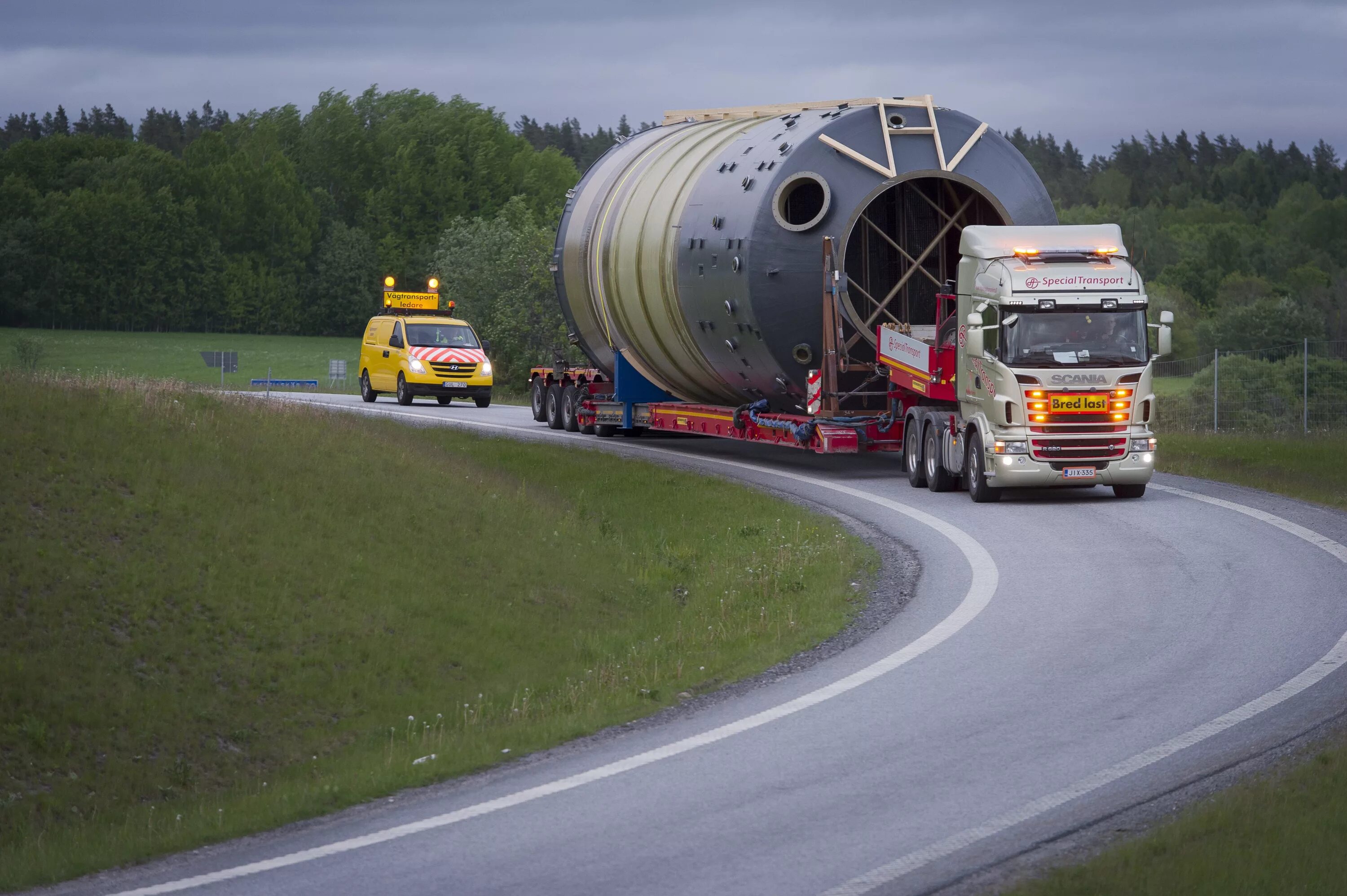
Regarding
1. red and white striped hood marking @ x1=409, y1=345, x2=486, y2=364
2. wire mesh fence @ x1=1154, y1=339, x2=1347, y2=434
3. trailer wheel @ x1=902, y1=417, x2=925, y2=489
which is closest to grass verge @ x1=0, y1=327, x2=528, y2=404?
red and white striped hood marking @ x1=409, y1=345, x2=486, y2=364

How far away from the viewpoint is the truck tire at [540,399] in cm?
3303

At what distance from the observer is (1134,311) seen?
60.6 ft

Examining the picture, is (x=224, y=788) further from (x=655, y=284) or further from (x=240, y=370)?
(x=240, y=370)

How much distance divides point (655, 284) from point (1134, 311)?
28.4 feet

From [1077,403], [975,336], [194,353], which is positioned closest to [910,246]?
[975,336]

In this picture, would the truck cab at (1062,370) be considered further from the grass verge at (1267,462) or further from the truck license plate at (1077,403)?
the grass verge at (1267,462)

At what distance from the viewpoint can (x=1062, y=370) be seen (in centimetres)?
1809

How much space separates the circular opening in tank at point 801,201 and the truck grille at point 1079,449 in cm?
491

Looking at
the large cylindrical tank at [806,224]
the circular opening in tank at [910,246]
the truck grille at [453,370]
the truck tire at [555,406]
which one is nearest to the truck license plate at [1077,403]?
the large cylindrical tank at [806,224]

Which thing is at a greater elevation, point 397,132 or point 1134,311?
point 397,132

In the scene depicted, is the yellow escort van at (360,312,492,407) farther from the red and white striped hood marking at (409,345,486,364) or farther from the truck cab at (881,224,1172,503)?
the truck cab at (881,224,1172,503)

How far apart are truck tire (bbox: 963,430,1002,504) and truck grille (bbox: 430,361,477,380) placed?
21.6 meters

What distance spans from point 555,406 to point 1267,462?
1410cm

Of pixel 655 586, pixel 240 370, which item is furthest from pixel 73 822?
pixel 240 370
